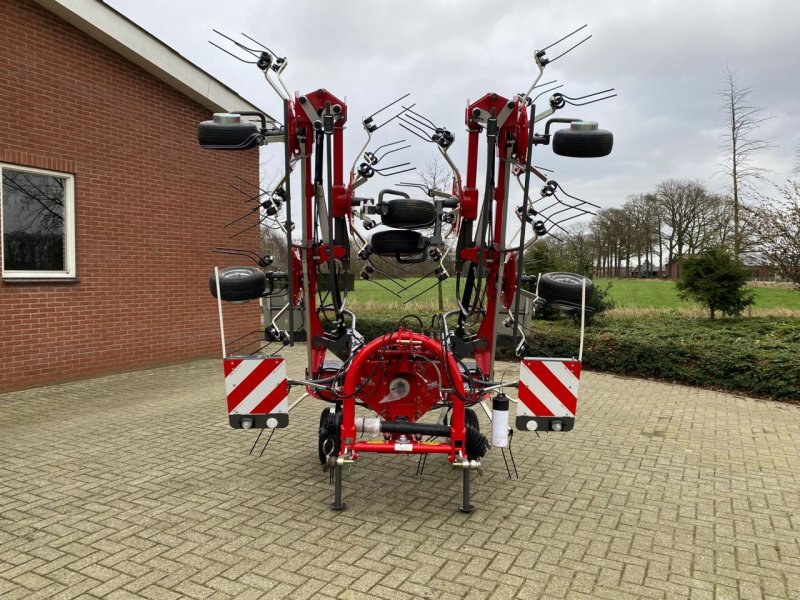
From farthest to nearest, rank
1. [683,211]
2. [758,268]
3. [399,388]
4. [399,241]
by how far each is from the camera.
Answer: [683,211], [758,268], [399,388], [399,241]

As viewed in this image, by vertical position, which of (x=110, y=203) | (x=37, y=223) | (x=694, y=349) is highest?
(x=110, y=203)

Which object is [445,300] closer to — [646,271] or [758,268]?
[758,268]

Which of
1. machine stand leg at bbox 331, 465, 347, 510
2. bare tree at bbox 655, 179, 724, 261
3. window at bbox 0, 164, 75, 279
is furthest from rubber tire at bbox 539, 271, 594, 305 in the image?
bare tree at bbox 655, 179, 724, 261

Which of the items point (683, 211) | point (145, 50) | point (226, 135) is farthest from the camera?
point (683, 211)

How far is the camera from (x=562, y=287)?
411 cm

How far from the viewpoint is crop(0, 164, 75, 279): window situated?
290 inches

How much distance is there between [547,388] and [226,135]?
2506 millimetres

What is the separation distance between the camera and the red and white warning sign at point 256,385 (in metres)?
3.93

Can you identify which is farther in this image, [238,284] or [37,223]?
[37,223]

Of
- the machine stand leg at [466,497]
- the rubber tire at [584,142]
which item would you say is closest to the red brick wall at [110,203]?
the machine stand leg at [466,497]

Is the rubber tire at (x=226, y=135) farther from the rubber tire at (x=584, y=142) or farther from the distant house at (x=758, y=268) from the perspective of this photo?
the distant house at (x=758, y=268)

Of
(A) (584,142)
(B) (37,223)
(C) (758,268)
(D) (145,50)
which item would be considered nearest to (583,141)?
(A) (584,142)

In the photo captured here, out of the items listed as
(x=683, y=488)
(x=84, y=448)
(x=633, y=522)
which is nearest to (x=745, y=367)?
(x=683, y=488)

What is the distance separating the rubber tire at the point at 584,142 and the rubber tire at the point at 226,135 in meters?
1.83
